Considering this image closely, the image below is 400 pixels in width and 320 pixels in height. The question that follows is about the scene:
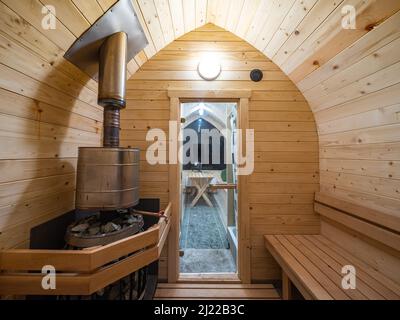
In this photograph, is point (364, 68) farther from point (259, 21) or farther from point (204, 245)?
point (204, 245)

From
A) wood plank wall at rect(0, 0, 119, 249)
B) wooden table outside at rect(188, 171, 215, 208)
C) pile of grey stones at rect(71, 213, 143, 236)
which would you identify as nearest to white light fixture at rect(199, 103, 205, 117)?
wooden table outside at rect(188, 171, 215, 208)

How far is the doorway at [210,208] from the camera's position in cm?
228

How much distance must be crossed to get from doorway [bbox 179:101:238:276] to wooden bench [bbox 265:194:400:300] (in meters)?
0.79

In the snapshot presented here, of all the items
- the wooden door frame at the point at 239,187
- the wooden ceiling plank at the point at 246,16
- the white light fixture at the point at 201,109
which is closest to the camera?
the wooden ceiling plank at the point at 246,16

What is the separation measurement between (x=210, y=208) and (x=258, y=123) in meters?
3.27

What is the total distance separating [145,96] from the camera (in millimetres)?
1828

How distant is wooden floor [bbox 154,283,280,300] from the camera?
1.62 meters

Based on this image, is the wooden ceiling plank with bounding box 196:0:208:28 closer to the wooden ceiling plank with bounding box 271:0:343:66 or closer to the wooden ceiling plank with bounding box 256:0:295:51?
the wooden ceiling plank with bounding box 256:0:295:51

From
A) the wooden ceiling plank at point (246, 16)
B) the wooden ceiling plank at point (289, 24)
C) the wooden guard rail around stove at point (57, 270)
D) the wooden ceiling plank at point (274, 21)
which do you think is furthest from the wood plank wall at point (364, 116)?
the wooden guard rail around stove at point (57, 270)

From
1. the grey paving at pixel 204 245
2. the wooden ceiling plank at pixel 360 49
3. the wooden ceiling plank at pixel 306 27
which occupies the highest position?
the wooden ceiling plank at pixel 306 27

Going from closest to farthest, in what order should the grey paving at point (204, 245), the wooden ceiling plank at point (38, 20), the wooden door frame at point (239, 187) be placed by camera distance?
the wooden ceiling plank at point (38, 20), the wooden door frame at point (239, 187), the grey paving at point (204, 245)

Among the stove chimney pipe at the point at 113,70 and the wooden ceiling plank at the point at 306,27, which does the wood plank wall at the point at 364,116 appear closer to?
the wooden ceiling plank at the point at 306,27

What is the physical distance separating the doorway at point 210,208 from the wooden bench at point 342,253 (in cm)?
79
